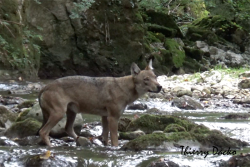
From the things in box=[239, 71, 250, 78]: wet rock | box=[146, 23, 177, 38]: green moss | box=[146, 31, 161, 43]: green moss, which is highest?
box=[146, 23, 177, 38]: green moss

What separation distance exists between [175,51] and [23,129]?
2151 cm

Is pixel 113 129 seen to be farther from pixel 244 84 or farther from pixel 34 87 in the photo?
pixel 244 84

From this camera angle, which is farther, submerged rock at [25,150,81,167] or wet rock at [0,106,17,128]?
wet rock at [0,106,17,128]

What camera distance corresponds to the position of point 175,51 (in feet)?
95.9

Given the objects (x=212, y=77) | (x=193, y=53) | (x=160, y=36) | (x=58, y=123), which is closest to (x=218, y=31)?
(x=193, y=53)

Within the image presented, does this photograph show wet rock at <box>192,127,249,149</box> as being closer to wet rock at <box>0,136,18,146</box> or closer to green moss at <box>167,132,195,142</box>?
green moss at <box>167,132,195,142</box>

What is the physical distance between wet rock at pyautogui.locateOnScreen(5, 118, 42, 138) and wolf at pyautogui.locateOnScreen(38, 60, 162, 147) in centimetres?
45

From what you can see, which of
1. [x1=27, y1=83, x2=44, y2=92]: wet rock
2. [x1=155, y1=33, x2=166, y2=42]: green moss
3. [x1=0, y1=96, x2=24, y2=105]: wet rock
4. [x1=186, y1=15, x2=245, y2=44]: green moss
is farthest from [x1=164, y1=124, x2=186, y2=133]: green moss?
[x1=186, y1=15, x2=245, y2=44]: green moss

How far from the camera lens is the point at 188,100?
14578mm

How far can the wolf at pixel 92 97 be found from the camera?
26.3 ft

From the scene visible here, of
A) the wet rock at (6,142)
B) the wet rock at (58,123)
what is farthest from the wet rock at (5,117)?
the wet rock at (6,142)

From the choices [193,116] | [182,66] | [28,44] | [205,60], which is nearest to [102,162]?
[193,116]

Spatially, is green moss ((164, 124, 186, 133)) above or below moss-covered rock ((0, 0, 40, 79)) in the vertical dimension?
below

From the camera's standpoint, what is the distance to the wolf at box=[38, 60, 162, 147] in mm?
8031
